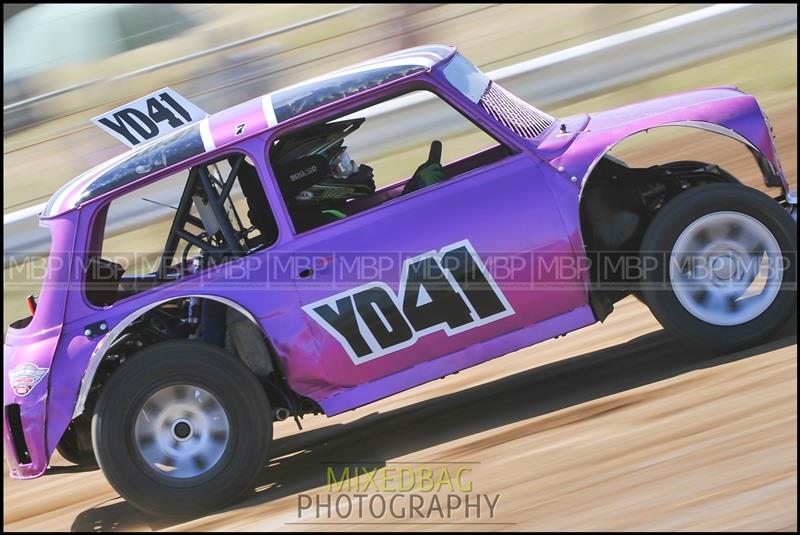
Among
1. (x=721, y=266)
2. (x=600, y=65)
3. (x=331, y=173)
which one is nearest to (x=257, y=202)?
(x=331, y=173)

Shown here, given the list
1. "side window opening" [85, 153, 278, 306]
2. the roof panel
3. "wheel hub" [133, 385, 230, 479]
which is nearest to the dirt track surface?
"wheel hub" [133, 385, 230, 479]

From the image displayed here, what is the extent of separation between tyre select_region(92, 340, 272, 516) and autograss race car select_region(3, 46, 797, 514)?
10 millimetres

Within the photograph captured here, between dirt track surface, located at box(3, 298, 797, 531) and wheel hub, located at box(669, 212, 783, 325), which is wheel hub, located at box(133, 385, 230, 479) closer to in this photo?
dirt track surface, located at box(3, 298, 797, 531)

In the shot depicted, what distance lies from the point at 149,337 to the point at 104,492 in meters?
1.13

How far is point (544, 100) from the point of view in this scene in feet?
33.6

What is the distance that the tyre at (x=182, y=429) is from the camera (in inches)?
202

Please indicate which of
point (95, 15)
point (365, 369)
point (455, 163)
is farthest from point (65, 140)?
point (365, 369)

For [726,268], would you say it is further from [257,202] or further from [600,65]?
[600,65]

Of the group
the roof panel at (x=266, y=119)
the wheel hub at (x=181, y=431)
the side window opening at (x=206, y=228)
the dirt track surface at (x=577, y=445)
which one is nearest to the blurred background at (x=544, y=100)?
the dirt track surface at (x=577, y=445)

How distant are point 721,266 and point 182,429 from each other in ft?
9.44

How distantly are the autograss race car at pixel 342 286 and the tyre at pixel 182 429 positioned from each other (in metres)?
0.01

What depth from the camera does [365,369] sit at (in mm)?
5297

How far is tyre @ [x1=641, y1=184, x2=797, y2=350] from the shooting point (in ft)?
17.4

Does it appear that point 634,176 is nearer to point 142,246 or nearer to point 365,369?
point 365,369
